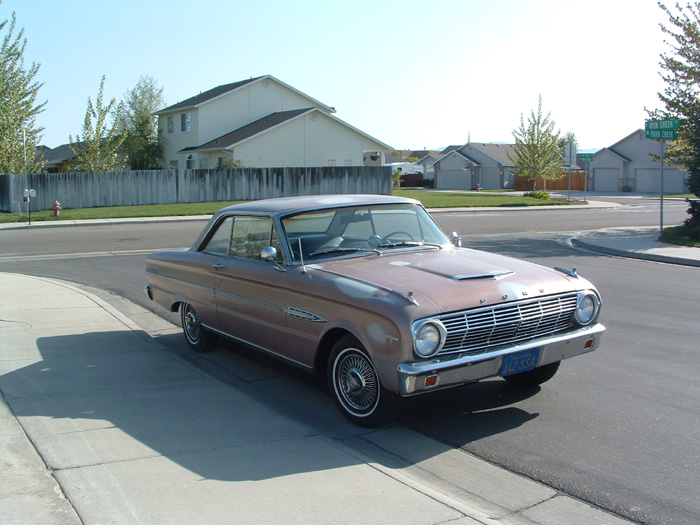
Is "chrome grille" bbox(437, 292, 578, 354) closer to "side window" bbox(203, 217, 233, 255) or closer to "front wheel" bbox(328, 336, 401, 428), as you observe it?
"front wheel" bbox(328, 336, 401, 428)

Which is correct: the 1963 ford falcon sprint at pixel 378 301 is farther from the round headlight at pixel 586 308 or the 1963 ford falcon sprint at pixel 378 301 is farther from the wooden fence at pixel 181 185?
the wooden fence at pixel 181 185

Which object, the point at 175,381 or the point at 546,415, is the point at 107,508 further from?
the point at 546,415

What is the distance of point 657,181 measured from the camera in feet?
199

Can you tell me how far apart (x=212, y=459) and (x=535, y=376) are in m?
2.89

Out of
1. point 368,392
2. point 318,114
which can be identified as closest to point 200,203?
point 318,114

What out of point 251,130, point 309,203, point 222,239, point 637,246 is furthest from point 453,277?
point 251,130

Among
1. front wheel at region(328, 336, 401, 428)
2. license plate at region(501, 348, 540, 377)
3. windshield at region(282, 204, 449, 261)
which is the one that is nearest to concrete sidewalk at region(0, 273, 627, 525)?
front wheel at region(328, 336, 401, 428)

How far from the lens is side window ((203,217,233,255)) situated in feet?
23.3

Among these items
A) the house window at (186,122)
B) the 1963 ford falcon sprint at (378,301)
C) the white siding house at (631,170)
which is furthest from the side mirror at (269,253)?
the white siding house at (631,170)

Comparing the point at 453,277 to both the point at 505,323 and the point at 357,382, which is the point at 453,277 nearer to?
the point at 505,323

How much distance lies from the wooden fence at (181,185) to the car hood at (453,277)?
95.0 ft

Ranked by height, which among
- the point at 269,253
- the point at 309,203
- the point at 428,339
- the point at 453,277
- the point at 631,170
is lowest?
the point at 428,339

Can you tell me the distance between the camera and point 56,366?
686cm

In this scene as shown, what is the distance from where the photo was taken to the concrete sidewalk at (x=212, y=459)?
12.5 ft
